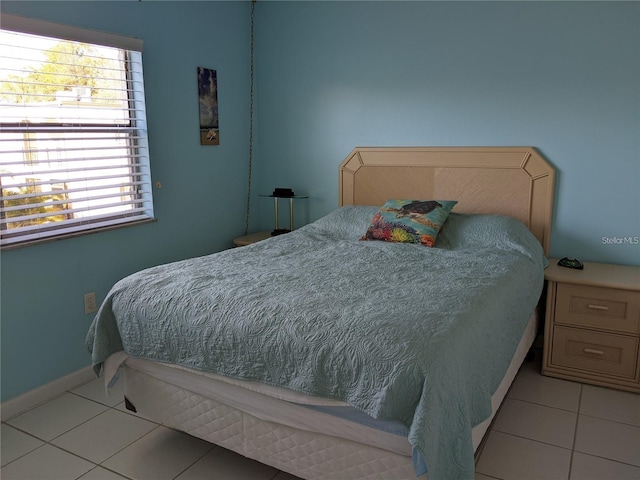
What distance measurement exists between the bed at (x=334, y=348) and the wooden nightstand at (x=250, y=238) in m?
0.95

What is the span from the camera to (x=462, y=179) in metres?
3.38

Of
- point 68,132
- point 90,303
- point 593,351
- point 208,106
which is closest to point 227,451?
point 90,303

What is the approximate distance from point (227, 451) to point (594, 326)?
1.93m

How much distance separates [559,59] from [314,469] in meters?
2.57

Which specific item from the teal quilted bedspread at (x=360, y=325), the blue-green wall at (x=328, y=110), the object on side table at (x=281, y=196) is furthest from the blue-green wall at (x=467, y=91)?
the teal quilted bedspread at (x=360, y=325)

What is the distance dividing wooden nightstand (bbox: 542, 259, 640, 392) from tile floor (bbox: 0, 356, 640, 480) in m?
0.11

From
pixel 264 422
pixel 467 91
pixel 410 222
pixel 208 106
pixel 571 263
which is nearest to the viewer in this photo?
pixel 264 422

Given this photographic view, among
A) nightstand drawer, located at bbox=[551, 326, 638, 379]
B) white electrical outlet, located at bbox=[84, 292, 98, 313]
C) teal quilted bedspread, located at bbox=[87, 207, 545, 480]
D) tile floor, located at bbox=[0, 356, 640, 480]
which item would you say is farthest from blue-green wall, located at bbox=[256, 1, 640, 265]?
white electrical outlet, located at bbox=[84, 292, 98, 313]

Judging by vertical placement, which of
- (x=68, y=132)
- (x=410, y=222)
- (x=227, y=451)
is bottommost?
(x=227, y=451)

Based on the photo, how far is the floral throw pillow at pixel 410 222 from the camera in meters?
2.98

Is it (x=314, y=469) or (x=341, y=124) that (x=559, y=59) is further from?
(x=314, y=469)

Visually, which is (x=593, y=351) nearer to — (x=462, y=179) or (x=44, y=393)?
(x=462, y=179)

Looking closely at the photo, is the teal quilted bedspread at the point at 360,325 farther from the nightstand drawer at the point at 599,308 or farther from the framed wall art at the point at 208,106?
the framed wall art at the point at 208,106

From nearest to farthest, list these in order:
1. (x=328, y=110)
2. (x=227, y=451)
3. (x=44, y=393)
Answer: (x=227, y=451) → (x=44, y=393) → (x=328, y=110)
